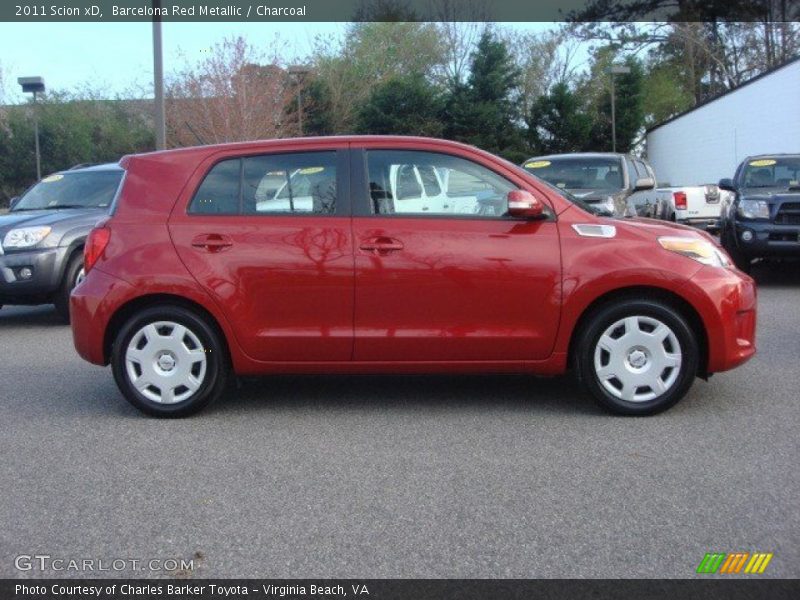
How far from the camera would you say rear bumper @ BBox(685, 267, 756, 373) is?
5.80 meters

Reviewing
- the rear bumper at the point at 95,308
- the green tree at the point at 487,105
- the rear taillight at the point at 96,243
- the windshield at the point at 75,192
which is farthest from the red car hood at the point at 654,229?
the green tree at the point at 487,105

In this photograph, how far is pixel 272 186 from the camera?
6113mm

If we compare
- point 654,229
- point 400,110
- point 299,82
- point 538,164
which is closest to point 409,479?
point 654,229

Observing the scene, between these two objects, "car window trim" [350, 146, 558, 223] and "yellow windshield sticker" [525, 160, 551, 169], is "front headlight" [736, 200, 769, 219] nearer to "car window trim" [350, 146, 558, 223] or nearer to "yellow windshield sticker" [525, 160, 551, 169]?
"yellow windshield sticker" [525, 160, 551, 169]

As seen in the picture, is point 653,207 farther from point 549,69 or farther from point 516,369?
point 549,69

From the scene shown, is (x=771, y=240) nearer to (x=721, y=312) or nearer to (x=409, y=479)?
(x=721, y=312)

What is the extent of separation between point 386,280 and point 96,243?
189 centimetres

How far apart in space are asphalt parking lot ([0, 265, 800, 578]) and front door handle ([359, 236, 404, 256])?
1.07m

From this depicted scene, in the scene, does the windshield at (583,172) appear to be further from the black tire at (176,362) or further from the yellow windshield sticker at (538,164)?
the black tire at (176,362)

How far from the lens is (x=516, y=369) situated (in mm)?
5965

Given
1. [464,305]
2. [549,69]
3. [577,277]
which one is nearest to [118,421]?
[464,305]

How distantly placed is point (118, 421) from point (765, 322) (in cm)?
641

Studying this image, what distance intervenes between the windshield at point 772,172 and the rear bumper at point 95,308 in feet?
32.5

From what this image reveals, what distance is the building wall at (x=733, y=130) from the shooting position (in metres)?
24.0
